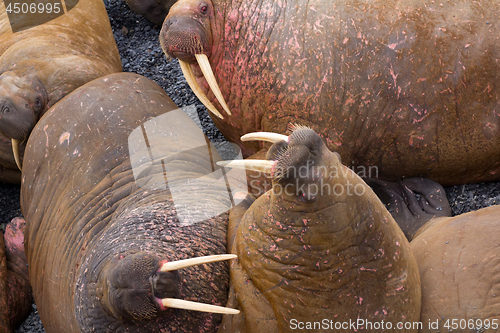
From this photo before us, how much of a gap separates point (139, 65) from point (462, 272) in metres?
3.43

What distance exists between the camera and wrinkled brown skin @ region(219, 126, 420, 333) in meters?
1.89

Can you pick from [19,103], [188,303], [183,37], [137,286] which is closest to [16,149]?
[19,103]

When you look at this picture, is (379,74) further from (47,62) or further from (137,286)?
(47,62)

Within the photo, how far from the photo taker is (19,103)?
3.56 metres

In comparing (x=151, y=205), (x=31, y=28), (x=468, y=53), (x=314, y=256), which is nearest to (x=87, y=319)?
(x=151, y=205)

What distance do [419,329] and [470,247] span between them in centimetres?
51

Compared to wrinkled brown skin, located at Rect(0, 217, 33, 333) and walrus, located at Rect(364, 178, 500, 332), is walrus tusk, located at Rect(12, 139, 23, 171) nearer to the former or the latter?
wrinkled brown skin, located at Rect(0, 217, 33, 333)

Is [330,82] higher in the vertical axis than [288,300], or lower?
higher

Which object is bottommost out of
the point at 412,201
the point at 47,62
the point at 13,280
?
the point at 13,280

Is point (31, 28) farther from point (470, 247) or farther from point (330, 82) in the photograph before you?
point (470, 247)

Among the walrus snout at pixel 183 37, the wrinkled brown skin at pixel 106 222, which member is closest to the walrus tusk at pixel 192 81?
the walrus snout at pixel 183 37

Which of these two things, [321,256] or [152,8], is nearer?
[321,256]

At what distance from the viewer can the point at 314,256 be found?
1973mm

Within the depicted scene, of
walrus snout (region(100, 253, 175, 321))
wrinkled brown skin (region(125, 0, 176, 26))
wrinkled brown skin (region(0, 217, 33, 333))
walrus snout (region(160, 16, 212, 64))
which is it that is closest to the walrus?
walrus snout (region(100, 253, 175, 321))
